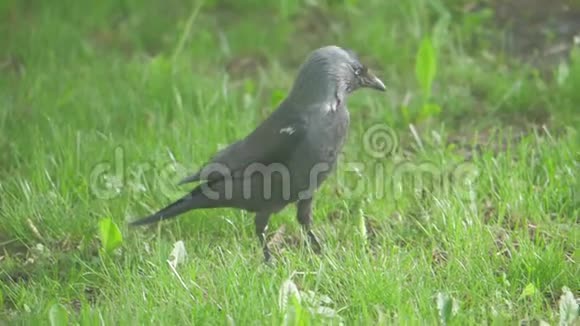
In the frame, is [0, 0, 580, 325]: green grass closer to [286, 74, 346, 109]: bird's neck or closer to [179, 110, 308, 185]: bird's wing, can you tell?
[179, 110, 308, 185]: bird's wing

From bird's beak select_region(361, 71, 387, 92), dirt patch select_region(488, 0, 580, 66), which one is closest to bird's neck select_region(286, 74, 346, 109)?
bird's beak select_region(361, 71, 387, 92)

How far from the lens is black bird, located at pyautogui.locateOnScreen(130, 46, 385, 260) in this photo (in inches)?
160

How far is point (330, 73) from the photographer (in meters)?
4.26

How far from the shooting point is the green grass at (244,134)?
372 cm

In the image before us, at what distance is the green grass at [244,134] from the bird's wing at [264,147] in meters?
0.32

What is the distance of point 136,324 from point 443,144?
215 cm

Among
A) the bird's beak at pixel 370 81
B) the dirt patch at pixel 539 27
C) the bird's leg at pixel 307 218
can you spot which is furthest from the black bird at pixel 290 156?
the dirt patch at pixel 539 27

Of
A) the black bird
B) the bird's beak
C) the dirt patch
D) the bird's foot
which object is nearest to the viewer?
the black bird

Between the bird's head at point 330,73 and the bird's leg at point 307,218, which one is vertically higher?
the bird's head at point 330,73

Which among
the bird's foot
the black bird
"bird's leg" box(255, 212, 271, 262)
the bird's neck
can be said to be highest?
the bird's neck

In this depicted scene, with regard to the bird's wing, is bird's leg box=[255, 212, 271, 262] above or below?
below

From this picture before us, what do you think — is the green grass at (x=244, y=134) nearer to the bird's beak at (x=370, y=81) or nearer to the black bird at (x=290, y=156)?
the black bird at (x=290, y=156)

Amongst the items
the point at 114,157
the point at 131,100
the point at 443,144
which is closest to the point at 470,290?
the point at 443,144

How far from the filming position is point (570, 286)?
378 cm
